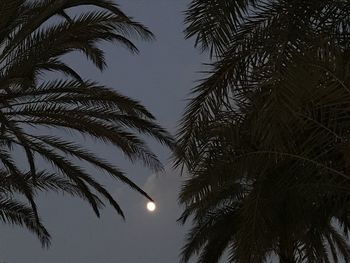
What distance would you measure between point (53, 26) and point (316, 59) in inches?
197

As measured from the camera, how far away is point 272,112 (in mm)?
6973

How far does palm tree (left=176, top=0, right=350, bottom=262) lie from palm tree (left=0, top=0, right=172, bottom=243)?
1569 millimetres

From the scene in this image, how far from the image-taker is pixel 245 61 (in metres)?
8.10

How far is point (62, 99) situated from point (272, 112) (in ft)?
17.8

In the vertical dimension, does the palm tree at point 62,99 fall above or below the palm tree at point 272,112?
above

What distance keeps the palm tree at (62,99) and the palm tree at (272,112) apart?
1.57m

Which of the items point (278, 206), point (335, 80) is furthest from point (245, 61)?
point (278, 206)

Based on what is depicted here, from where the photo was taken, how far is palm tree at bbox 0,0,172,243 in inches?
402

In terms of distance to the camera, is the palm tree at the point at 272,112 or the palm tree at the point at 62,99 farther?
the palm tree at the point at 62,99

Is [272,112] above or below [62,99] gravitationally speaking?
below

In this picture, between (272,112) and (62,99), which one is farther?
(62,99)

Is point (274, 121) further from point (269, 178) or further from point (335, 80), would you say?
point (269, 178)

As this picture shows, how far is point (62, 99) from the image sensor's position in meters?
11.5

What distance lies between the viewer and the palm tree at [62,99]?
402 inches
